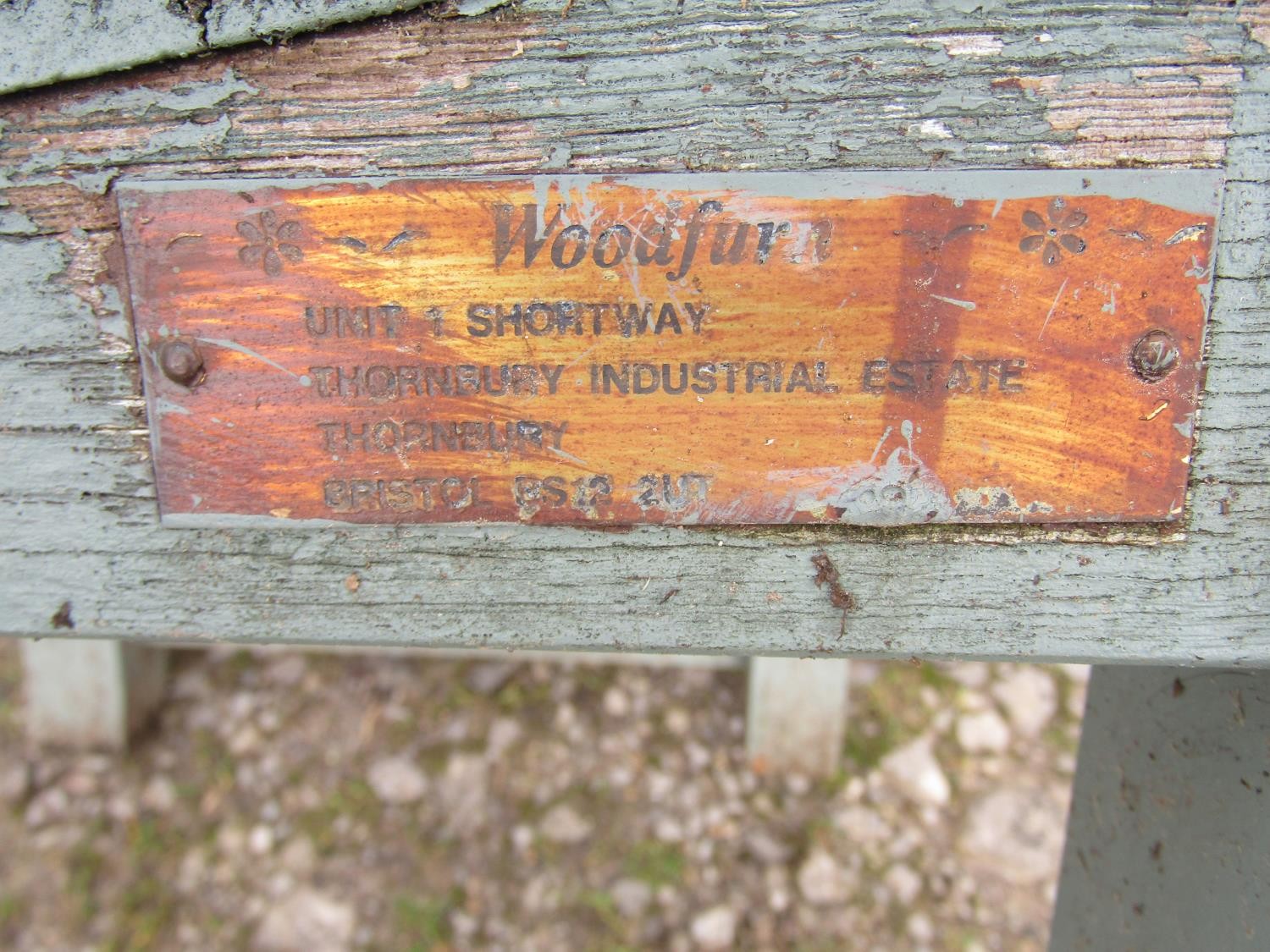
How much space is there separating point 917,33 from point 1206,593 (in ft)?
2.06

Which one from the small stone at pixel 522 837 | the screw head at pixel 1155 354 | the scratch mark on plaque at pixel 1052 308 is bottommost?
the small stone at pixel 522 837

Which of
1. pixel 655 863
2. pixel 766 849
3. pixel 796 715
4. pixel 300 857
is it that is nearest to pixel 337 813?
pixel 300 857

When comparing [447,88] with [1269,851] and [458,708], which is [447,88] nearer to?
[1269,851]

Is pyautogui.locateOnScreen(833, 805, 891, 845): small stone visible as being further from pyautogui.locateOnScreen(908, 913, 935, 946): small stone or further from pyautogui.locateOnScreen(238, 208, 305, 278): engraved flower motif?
pyautogui.locateOnScreen(238, 208, 305, 278): engraved flower motif

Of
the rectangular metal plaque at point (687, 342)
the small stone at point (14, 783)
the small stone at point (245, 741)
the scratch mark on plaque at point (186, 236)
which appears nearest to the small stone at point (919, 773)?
the rectangular metal plaque at point (687, 342)

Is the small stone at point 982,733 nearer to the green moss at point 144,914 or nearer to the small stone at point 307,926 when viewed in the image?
the small stone at point 307,926

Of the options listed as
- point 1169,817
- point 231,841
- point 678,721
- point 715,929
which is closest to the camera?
point 1169,817

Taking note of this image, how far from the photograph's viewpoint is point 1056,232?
28.9 inches

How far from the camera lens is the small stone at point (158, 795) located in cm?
206

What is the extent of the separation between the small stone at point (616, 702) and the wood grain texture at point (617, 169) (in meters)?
1.34

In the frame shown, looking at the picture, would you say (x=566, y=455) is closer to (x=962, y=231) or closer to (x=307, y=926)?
(x=962, y=231)

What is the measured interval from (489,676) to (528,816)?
380mm

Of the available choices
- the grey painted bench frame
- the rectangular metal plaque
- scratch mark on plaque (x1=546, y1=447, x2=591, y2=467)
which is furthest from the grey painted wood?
scratch mark on plaque (x1=546, y1=447, x2=591, y2=467)

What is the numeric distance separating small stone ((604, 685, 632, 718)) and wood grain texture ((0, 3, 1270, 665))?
1.34 m
